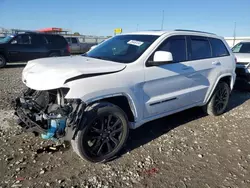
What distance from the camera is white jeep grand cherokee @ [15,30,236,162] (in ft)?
9.22

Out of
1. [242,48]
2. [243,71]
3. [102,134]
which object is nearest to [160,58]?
[102,134]

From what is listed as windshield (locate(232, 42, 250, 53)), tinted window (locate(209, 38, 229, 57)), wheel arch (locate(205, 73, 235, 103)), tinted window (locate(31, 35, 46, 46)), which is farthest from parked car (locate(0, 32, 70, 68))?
wheel arch (locate(205, 73, 235, 103))

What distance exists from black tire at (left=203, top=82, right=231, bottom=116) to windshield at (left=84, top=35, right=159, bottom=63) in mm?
2147

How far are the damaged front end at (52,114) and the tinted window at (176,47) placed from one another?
1.77 m

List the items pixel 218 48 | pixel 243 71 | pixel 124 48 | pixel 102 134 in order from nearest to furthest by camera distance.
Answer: pixel 102 134, pixel 124 48, pixel 218 48, pixel 243 71

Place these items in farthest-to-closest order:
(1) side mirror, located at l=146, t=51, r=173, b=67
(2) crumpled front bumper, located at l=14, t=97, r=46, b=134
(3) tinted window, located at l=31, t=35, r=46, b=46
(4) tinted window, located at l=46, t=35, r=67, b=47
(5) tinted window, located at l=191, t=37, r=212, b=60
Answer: (4) tinted window, located at l=46, t=35, r=67, b=47, (3) tinted window, located at l=31, t=35, r=46, b=46, (5) tinted window, located at l=191, t=37, r=212, b=60, (1) side mirror, located at l=146, t=51, r=173, b=67, (2) crumpled front bumper, located at l=14, t=97, r=46, b=134

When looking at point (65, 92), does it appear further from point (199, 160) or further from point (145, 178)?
point (199, 160)

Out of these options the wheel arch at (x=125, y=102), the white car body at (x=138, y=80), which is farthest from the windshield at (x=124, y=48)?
the wheel arch at (x=125, y=102)

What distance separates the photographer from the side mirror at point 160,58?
332cm

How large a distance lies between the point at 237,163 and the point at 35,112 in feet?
9.69

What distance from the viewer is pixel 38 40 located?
12680 mm

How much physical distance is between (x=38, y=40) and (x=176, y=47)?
10599 millimetres

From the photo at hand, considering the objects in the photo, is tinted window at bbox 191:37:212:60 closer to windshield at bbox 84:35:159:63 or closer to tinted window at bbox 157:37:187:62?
tinted window at bbox 157:37:187:62

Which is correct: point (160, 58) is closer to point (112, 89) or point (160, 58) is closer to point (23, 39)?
point (112, 89)
